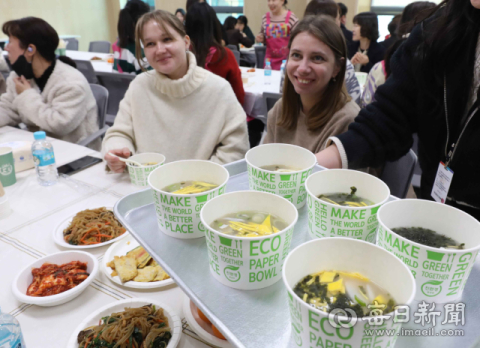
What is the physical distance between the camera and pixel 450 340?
1.62 feet

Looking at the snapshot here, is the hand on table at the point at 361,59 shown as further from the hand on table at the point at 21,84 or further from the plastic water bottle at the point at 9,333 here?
the plastic water bottle at the point at 9,333

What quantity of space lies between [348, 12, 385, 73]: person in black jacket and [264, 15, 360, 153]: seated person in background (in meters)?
2.60

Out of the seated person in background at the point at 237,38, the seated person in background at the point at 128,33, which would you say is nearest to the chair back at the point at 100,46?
the seated person in background at the point at 237,38

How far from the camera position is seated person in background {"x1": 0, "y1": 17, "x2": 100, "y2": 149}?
220cm

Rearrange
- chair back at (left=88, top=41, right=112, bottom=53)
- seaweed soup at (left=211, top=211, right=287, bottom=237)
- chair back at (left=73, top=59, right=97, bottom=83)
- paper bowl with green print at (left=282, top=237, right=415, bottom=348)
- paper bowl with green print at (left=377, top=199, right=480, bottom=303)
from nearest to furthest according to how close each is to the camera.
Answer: paper bowl with green print at (left=282, top=237, right=415, bottom=348)
paper bowl with green print at (left=377, top=199, right=480, bottom=303)
seaweed soup at (left=211, top=211, right=287, bottom=237)
chair back at (left=73, top=59, right=97, bottom=83)
chair back at (left=88, top=41, right=112, bottom=53)

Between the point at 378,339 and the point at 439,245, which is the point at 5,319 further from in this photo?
the point at 439,245

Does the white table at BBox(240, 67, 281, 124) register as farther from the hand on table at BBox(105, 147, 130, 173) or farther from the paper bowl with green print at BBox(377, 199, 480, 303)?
the paper bowl with green print at BBox(377, 199, 480, 303)

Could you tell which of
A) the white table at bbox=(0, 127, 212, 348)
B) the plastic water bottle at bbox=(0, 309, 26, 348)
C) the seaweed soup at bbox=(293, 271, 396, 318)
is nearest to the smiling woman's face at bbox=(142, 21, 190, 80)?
the white table at bbox=(0, 127, 212, 348)

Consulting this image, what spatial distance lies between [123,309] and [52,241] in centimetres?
48

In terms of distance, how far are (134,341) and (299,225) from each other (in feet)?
1.50

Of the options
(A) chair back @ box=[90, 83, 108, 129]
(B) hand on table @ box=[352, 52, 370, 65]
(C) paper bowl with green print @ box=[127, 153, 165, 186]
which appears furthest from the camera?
(B) hand on table @ box=[352, 52, 370, 65]

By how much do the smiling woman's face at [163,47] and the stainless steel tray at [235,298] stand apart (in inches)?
44.1

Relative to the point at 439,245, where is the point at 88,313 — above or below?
below

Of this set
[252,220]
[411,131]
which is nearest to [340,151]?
[411,131]
